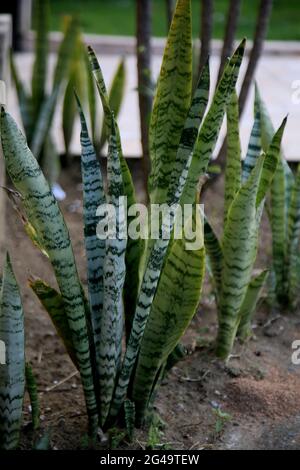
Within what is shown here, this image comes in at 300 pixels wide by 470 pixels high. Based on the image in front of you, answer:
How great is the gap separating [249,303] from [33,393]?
719 millimetres

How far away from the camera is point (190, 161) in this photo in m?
1.77

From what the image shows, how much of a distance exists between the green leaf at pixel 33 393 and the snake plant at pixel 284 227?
0.96 meters

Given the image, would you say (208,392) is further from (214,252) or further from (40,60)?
(40,60)

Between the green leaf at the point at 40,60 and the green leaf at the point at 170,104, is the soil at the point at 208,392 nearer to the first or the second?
the green leaf at the point at 170,104

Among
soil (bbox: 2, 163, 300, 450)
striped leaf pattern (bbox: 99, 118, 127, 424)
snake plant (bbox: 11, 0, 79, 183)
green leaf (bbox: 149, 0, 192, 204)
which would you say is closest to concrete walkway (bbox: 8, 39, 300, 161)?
snake plant (bbox: 11, 0, 79, 183)

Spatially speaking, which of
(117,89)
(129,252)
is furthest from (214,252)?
(117,89)

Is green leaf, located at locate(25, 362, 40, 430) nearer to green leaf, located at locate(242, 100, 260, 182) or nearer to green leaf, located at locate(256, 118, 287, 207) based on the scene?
green leaf, located at locate(256, 118, 287, 207)

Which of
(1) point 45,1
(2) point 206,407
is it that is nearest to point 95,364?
(2) point 206,407

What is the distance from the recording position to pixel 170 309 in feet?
5.80

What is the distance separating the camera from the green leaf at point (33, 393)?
70.9 inches

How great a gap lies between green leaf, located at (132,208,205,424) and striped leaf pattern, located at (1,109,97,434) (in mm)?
137

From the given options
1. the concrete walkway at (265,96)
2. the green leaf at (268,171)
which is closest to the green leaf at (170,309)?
the green leaf at (268,171)

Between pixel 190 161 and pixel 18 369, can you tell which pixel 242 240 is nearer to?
pixel 190 161
